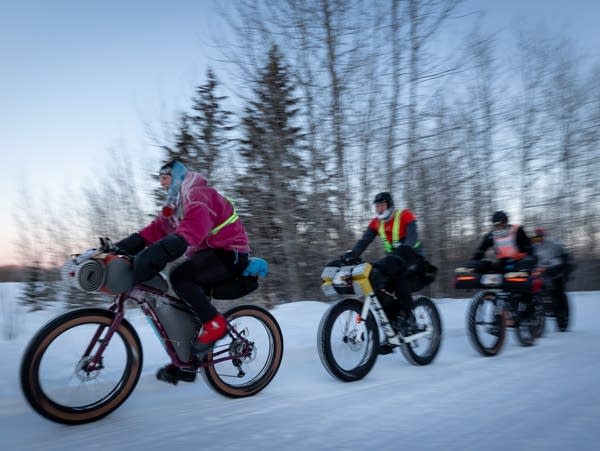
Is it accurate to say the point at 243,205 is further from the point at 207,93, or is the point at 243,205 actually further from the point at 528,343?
the point at 528,343

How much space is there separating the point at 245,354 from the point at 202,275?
33.7 inches

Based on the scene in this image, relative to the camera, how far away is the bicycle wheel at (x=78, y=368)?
3.06 metres

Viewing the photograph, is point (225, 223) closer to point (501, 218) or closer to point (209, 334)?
point (209, 334)

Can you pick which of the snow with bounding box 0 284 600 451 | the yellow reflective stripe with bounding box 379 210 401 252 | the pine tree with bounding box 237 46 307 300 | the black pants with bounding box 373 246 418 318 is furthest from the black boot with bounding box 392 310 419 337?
the pine tree with bounding box 237 46 307 300

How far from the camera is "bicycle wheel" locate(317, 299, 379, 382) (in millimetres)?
4480

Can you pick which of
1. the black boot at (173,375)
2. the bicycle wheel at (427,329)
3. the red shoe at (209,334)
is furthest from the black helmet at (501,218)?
the black boot at (173,375)

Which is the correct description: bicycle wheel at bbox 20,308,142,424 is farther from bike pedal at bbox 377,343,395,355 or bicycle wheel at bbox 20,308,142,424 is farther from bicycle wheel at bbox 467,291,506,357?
bicycle wheel at bbox 467,291,506,357

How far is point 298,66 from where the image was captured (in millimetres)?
11781

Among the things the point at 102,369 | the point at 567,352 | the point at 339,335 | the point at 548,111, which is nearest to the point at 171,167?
the point at 102,369

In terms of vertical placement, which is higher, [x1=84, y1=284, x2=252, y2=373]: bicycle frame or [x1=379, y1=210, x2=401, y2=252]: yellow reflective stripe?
[x1=379, y1=210, x2=401, y2=252]: yellow reflective stripe

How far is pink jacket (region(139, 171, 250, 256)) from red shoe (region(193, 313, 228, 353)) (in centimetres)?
61

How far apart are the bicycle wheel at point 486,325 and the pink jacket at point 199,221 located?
3.36 m

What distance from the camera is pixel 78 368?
10.7ft

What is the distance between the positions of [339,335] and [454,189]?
10.3 meters
